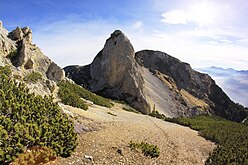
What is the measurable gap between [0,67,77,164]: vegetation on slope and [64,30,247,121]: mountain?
42.3 m

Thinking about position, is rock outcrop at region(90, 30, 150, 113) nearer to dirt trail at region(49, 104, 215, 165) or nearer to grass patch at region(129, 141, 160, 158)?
dirt trail at region(49, 104, 215, 165)

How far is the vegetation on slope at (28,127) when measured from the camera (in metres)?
11.6

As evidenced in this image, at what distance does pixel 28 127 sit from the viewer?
487 inches

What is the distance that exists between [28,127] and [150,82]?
72776mm

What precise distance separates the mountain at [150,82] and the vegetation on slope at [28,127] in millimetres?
42323

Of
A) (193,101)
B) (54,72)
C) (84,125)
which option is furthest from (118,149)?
(193,101)

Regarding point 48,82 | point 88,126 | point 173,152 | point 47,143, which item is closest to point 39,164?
point 47,143

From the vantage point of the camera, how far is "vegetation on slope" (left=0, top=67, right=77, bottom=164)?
38.0 ft

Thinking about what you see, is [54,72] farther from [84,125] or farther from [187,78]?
[187,78]

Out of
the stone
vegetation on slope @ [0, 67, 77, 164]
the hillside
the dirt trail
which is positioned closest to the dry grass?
the hillside

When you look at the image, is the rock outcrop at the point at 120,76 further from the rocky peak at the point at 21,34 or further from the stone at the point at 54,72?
the rocky peak at the point at 21,34

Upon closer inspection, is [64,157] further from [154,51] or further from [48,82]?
[154,51]

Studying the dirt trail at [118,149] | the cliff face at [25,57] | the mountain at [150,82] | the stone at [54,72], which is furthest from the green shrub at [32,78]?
the mountain at [150,82]

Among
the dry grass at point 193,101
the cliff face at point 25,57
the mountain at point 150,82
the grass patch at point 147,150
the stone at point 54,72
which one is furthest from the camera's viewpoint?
the dry grass at point 193,101
